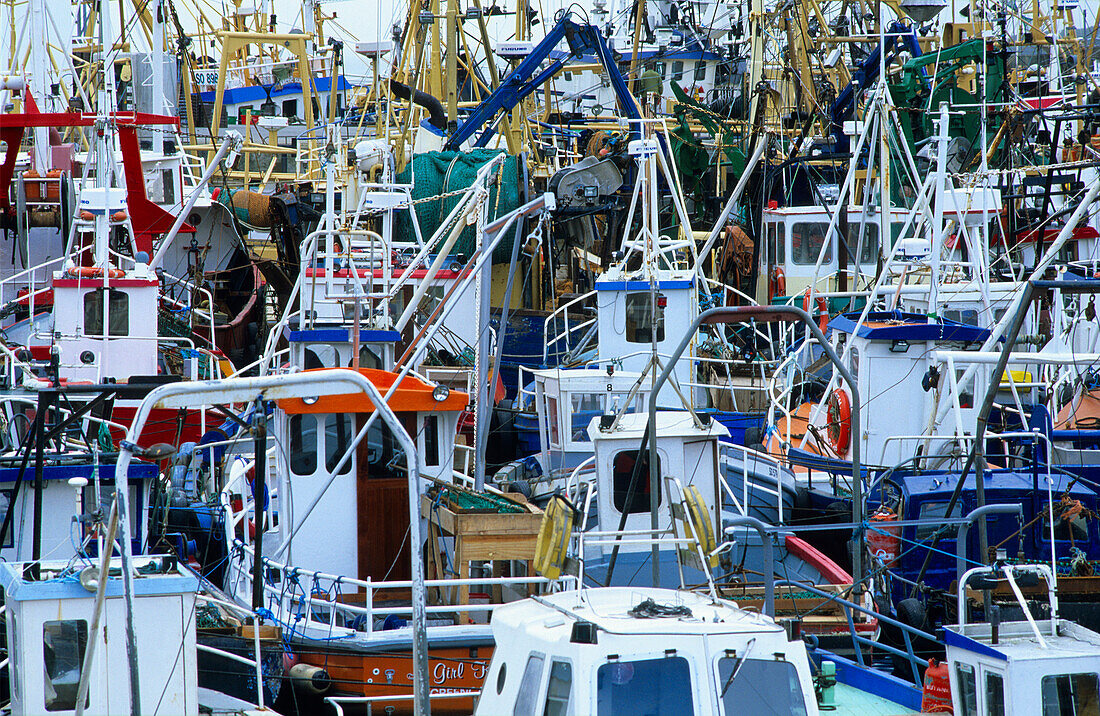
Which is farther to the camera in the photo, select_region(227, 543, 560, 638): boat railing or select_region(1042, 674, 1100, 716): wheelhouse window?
select_region(227, 543, 560, 638): boat railing

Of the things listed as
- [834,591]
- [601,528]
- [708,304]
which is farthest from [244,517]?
[708,304]

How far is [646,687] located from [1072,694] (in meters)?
2.79

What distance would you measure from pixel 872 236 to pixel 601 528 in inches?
502

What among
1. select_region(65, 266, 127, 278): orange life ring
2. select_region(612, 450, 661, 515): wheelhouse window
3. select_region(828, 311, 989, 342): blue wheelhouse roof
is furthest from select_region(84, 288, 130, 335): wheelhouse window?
select_region(828, 311, 989, 342): blue wheelhouse roof

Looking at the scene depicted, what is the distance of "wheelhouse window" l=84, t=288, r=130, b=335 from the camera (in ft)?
57.0

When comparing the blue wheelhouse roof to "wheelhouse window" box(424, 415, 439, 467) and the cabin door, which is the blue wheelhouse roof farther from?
the cabin door

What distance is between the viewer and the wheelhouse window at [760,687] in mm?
7254

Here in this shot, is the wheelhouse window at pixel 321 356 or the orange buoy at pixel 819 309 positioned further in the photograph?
the orange buoy at pixel 819 309

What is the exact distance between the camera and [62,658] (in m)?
9.12

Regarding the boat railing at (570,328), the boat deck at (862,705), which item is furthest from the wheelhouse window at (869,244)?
the boat deck at (862,705)

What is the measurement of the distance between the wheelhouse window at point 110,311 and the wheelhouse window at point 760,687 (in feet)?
40.2

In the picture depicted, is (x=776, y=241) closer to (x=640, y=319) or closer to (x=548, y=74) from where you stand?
(x=548, y=74)

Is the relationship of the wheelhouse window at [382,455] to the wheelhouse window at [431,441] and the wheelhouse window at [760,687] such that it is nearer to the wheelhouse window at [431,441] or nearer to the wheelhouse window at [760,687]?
the wheelhouse window at [431,441]

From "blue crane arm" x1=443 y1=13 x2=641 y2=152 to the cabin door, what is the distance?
1005cm
